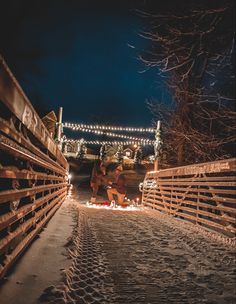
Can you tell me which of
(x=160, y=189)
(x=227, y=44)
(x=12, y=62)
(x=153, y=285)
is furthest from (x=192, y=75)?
(x=153, y=285)

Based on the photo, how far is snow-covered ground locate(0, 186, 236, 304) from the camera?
3.49 m

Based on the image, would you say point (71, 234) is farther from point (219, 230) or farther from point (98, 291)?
point (219, 230)

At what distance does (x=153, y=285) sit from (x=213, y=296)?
70 cm

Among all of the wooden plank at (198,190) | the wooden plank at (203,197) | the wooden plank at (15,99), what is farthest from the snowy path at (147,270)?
the wooden plank at (15,99)

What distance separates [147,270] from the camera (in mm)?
4531

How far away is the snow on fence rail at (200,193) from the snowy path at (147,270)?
30.9 inches

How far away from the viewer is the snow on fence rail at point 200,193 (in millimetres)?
7217

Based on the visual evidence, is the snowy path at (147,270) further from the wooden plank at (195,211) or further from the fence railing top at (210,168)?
the fence railing top at (210,168)

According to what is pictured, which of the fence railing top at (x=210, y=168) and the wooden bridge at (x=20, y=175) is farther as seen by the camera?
the fence railing top at (x=210, y=168)

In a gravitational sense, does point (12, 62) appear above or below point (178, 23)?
above

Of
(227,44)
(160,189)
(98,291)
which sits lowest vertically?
(98,291)

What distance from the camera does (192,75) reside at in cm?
1758

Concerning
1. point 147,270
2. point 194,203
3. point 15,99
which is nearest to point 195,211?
point 194,203

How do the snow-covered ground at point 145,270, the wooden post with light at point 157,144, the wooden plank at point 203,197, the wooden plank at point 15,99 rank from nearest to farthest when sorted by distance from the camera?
the wooden plank at point 15,99 < the snow-covered ground at point 145,270 < the wooden plank at point 203,197 < the wooden post with light at point 157,144
